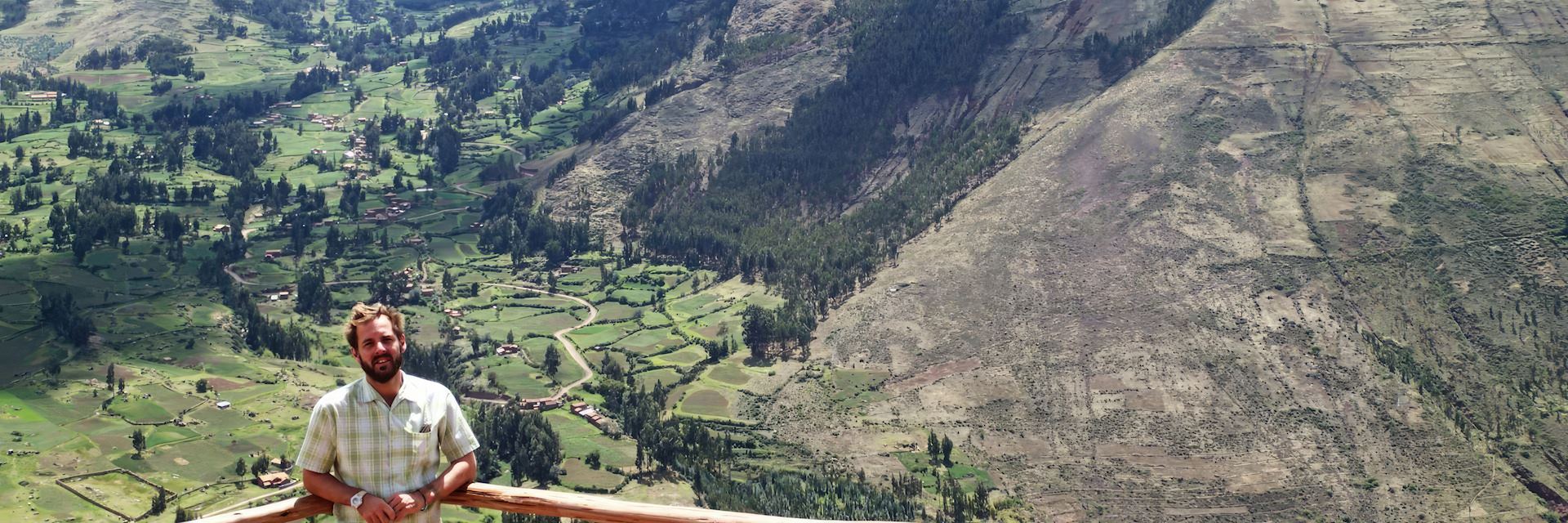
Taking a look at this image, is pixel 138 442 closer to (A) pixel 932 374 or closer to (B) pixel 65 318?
(B) pixel 65 318

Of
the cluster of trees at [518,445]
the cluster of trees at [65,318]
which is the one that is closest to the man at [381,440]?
the cluster of trees at [518,445]

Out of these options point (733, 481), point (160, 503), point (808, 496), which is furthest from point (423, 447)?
point (160, 503)

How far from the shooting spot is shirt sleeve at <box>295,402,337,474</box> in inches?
831

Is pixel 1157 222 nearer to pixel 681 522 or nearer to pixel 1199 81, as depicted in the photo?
pixel 1199 81

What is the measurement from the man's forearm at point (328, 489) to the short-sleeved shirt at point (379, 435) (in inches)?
5.3

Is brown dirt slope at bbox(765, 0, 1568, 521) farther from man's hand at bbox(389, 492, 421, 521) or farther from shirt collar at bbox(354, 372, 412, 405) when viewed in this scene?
shirt collar at bbox(354, 372, 412, 405)

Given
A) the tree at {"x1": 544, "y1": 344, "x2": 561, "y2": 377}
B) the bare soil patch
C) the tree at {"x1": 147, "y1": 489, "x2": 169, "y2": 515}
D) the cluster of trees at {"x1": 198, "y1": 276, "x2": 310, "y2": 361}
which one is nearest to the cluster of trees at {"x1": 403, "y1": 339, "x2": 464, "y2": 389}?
the tree at {"x1": 544, "y1": 344, "x2": 561, "y2": 377}

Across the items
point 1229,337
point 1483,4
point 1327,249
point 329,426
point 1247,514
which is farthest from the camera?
point 1483,4

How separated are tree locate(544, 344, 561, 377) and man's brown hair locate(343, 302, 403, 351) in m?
154

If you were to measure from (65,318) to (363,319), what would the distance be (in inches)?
6872

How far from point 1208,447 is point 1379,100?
67.1 meters

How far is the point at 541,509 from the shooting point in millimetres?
22016

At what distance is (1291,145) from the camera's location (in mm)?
181250

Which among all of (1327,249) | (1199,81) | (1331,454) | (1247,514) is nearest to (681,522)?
(1247,514)
